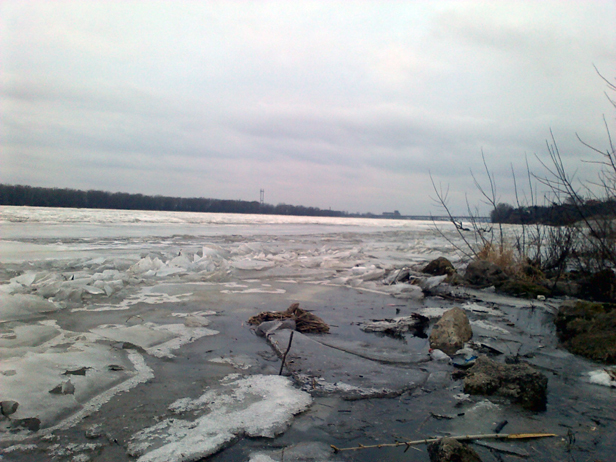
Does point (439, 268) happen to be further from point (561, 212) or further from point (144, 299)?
point (144, 299)

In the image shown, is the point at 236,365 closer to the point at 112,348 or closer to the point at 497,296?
the point at 112,348

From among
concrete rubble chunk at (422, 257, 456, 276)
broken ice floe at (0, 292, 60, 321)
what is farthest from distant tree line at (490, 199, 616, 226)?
broken ice floe at (0, 292, 60, 321)

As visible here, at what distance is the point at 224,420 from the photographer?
2068 mm

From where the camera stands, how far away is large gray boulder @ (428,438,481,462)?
169 centimetres

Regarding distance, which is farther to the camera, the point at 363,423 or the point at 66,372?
the point at 66,372

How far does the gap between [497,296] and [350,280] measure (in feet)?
8.42

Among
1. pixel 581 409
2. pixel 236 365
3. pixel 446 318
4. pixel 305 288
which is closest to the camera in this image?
pixel 581 409

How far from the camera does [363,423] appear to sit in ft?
6.91

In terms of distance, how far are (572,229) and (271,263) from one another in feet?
19.6

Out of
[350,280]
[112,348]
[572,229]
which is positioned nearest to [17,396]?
[112,348]

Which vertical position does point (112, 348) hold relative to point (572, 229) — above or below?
below

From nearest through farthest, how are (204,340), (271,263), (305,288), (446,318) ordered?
(204,340) → (446,318) → (305,288) → (271,263)

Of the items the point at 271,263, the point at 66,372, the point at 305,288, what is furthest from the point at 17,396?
the point at 271,263

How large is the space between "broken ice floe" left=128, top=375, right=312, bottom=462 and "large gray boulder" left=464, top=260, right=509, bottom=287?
5754 mm
